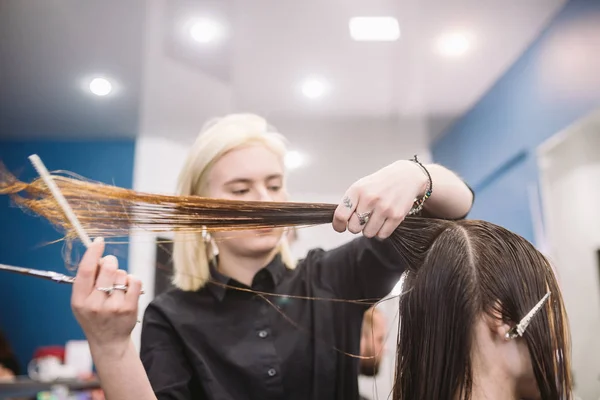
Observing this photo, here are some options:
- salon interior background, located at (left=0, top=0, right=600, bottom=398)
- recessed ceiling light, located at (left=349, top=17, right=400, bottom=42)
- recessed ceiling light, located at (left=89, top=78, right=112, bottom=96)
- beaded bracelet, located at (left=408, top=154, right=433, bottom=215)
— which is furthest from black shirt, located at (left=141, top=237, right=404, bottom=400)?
recessed ceiling light, located at (left=349, top=17, right=400, bottom=42)

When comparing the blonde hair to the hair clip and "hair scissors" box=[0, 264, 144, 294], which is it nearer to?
"hair scissors" box=[0, 264, 144, 294]

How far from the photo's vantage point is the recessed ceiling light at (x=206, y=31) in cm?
212

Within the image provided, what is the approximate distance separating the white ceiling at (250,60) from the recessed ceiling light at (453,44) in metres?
A: 0.04

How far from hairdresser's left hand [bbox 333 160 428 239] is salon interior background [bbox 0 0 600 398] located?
912 millimetres

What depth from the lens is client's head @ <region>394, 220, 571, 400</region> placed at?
2.40ft

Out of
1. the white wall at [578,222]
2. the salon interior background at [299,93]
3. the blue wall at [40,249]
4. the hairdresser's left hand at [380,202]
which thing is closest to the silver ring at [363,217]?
the hairdresser's left hand at [380,202]

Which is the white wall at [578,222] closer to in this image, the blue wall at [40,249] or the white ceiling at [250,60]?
the white ceiling at [250,60]

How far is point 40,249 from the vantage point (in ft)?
7.45

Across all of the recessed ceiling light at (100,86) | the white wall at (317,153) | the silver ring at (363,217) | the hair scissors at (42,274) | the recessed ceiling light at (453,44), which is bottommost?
the hair scissors at (42,274)

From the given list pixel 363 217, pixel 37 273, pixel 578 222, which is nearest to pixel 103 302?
pixel 37 273

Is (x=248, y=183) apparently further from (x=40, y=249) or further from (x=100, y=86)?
(x=40, y=249)

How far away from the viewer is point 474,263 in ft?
2.47

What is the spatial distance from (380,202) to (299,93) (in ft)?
5.55

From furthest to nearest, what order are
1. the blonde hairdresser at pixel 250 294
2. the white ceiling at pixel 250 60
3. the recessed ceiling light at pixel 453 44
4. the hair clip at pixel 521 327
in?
1. the recessed ceiling light at pixel 453 44
2. the white ceiling at pixel 250 60
3. the blonde hairdresser at pixel 250 294
4. the hair clip at pixel 521 327
